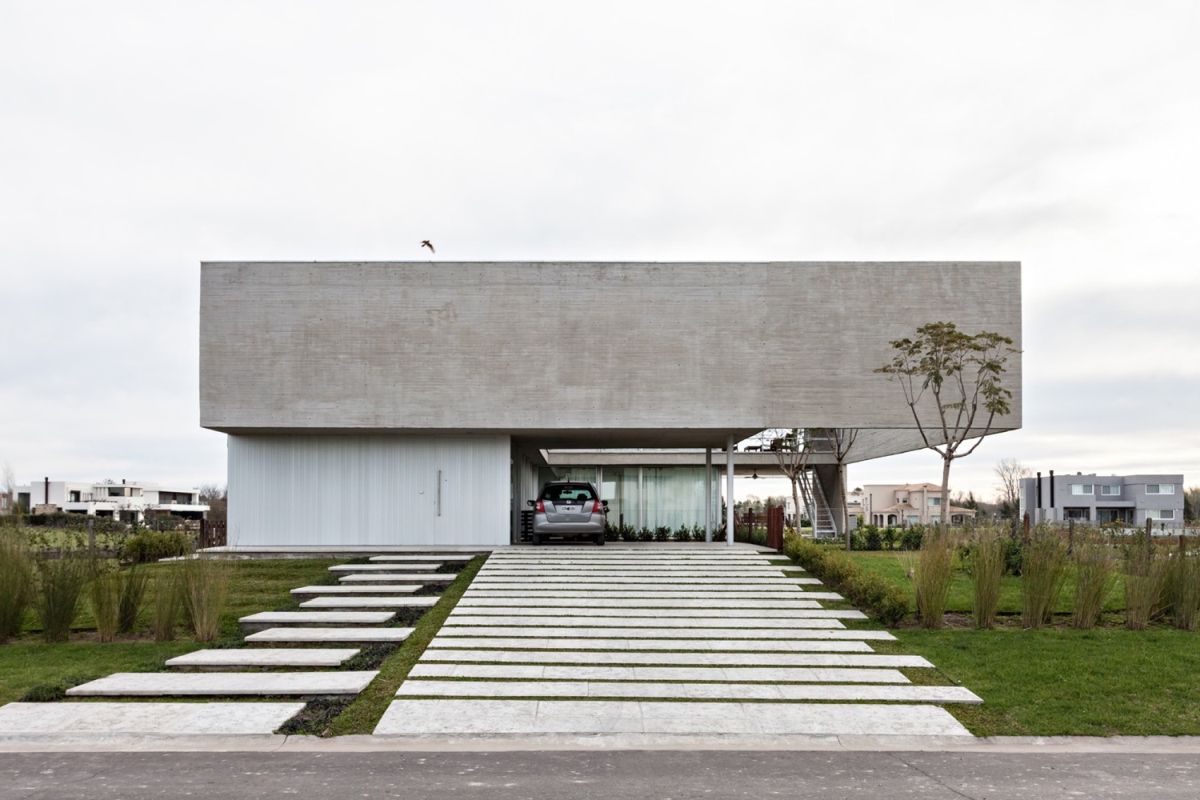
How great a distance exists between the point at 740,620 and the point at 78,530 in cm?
823

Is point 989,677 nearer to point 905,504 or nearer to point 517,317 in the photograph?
point 517,317

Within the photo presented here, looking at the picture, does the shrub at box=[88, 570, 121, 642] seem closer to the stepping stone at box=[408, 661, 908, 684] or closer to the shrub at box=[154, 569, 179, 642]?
the shrub at box=[154, 569, 179, 642]

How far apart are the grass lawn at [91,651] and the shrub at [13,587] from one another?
0.20 metres

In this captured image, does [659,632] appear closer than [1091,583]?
Yes

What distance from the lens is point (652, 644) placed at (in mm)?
10078

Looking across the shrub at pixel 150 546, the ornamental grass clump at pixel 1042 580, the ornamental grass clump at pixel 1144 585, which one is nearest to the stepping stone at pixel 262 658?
the ornamental grass clump at pixel 1042 580

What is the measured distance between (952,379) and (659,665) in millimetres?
11816

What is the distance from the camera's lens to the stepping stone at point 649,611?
1186 centimetres

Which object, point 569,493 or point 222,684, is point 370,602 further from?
point 569,493

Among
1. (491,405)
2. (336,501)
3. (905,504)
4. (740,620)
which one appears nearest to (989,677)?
(740,620)

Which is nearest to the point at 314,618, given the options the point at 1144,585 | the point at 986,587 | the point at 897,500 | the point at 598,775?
the point at 598,775

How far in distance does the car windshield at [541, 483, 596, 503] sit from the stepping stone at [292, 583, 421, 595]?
5.67 m

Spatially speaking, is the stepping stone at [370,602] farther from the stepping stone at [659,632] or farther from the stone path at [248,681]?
the stepping stone at [659,632]

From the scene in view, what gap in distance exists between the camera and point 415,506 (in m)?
18.9
